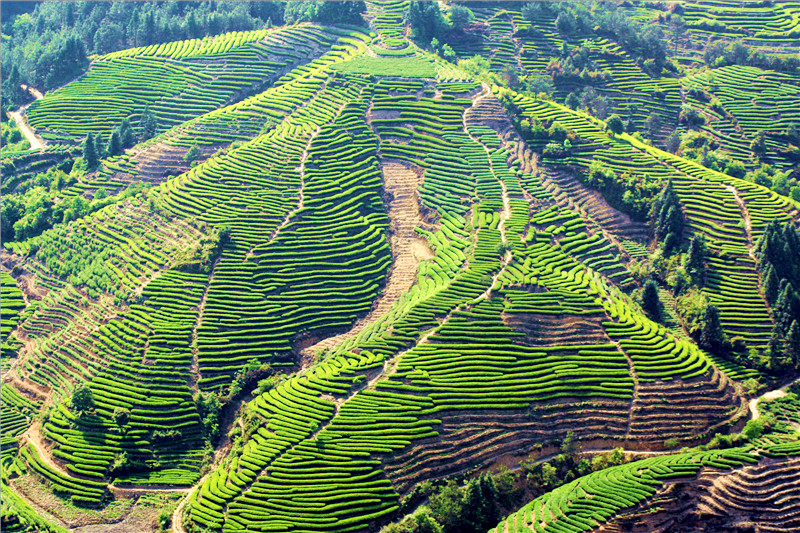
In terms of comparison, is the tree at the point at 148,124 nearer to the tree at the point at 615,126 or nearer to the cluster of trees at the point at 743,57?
the tree at the point at 615,126

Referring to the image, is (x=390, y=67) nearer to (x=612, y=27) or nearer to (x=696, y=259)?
(x=612, y=27)

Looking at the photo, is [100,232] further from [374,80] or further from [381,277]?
[374,80]

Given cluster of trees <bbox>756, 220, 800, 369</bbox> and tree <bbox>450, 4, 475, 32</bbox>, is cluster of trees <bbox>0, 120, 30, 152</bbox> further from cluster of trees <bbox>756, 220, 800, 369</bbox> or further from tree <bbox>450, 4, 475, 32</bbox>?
cluster of trees <bbox>756, 220, 800, 369</bbox>

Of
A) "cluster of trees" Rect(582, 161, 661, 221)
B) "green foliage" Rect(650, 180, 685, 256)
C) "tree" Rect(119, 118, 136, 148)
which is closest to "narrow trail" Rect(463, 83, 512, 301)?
"cluster of trees" Rect(582, 161, 661, 221)

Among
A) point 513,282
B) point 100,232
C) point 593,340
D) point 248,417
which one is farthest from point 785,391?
point 100,232

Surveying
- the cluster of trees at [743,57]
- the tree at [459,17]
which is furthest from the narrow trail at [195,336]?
the cluster of trees at [743,57]
